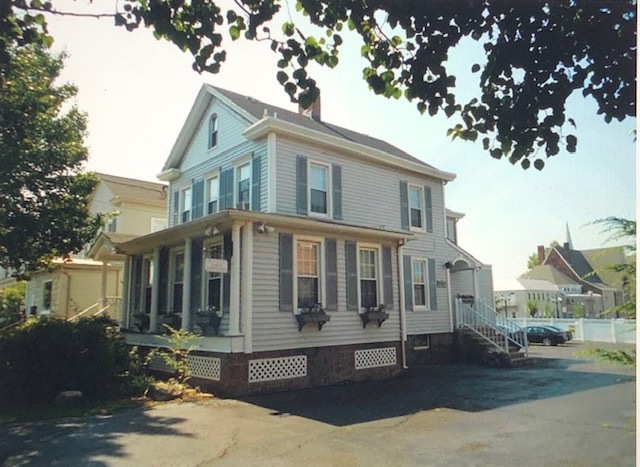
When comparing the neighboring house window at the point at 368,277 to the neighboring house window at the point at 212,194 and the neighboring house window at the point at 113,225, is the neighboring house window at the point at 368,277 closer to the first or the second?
the neighboring house window at the point at 212,194

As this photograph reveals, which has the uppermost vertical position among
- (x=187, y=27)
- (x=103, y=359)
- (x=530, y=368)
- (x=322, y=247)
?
(x=187, y=27)

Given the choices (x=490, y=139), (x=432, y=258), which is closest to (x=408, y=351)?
(x=432, y=258)

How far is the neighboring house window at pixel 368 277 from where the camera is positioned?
38.5 feet

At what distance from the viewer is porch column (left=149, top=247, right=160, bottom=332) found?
1166 cm

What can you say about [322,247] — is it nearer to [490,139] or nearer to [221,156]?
[221,156]

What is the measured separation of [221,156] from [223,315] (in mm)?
5012

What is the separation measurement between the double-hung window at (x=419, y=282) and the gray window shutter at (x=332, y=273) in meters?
4.10

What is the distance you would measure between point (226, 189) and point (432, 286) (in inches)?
270

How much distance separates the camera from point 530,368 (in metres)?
13.1

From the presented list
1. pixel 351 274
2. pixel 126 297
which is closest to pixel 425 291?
pixel 351 274

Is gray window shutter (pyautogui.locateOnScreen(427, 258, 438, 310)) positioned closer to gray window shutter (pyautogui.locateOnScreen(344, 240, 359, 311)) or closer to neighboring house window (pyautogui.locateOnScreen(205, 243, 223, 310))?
gray window shutter (pyautogui.locateOnScreen(344, 240, 359, 311))

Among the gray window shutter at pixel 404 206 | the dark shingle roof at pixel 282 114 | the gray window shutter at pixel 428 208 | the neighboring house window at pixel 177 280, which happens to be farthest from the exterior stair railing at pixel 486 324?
the neighboring house window at pixel 177 280

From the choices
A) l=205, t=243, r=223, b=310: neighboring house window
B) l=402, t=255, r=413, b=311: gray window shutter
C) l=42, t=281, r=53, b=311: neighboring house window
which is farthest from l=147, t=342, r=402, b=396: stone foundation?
l=42, t=281, r=53, b=311: neighboring house window

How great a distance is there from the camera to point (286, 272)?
33.6 feet
